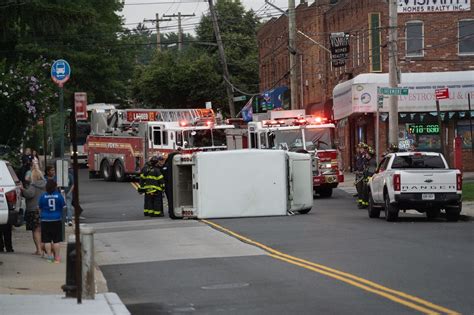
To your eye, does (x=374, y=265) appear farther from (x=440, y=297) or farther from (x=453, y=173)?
(x=453, y=173)

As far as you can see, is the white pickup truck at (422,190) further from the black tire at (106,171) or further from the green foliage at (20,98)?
the black tire at (106,171)

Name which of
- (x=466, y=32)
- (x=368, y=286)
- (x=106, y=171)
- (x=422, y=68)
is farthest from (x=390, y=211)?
(x=106, y=171)

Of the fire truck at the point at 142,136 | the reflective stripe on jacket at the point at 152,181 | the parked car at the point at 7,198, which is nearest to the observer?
the parked car at the point at 7,198

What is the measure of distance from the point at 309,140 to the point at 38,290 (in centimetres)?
2451

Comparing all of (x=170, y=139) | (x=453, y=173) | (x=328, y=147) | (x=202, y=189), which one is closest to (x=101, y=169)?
(x=170, y=139)

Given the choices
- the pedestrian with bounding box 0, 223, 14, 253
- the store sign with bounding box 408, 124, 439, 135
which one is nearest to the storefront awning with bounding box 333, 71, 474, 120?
the store sign with bounding box 408, 124, 439, 135

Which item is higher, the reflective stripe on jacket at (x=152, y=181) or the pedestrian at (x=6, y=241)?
the reflective stripe on jacket at (x=152, y=181)

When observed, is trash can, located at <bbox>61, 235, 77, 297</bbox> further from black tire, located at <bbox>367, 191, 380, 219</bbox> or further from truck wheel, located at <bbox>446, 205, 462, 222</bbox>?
black tire, located at <bbox>367, 191, 380, 219</bbox>

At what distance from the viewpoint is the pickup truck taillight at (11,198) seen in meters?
19.0

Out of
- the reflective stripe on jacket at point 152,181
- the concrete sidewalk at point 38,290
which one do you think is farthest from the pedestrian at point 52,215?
the reflective stripe on jacket at point 152,181

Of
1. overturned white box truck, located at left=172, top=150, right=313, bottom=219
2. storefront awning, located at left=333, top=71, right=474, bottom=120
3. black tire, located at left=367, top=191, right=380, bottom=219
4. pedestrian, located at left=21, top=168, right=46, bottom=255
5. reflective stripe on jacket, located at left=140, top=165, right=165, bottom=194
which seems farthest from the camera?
storefront awning, located at left=333, top=71, right=474, bottom=120

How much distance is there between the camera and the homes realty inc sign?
1957 inches

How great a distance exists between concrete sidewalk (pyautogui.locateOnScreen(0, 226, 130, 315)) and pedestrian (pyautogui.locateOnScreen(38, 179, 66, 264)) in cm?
46

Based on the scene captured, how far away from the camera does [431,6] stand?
49.8 metres
